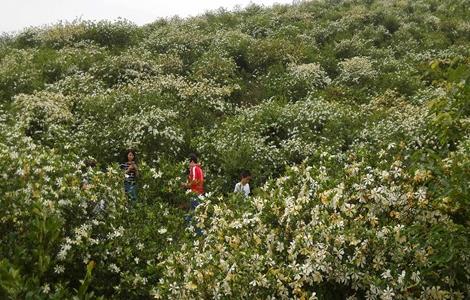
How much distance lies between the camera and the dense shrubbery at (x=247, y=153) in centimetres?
509

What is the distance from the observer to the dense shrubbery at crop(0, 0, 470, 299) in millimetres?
5090

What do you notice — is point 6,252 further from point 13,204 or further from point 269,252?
point 269,252

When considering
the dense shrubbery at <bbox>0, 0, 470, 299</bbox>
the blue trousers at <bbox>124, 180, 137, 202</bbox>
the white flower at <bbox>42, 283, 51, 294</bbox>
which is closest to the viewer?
the dense shrubbery at <bbox>0, 0, 470, 299</bbox>

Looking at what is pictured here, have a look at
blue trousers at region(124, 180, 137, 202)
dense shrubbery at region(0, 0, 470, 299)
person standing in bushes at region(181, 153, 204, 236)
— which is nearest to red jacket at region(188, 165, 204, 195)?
person standing in bushes at region(181, 153, 204, 236)

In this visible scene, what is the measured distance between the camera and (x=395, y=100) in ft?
53.4

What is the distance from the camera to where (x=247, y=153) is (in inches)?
501

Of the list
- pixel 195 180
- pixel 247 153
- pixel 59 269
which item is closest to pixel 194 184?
pixel 195 180

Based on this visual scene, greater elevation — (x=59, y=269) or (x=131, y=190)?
(x=59, y=269)

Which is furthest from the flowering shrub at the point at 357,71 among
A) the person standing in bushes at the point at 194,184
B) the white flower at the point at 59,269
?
the white flower at the point at 59,269

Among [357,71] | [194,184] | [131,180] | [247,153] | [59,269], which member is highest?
[59,269]

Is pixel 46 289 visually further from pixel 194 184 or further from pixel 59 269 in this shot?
pixel 194 184

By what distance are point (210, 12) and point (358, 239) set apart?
93.4 feet

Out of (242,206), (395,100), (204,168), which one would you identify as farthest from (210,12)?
(242,206)

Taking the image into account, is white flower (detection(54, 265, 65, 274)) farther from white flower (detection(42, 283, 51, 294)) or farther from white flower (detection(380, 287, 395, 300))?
white flower (detection(380, 287, 395, 300))
